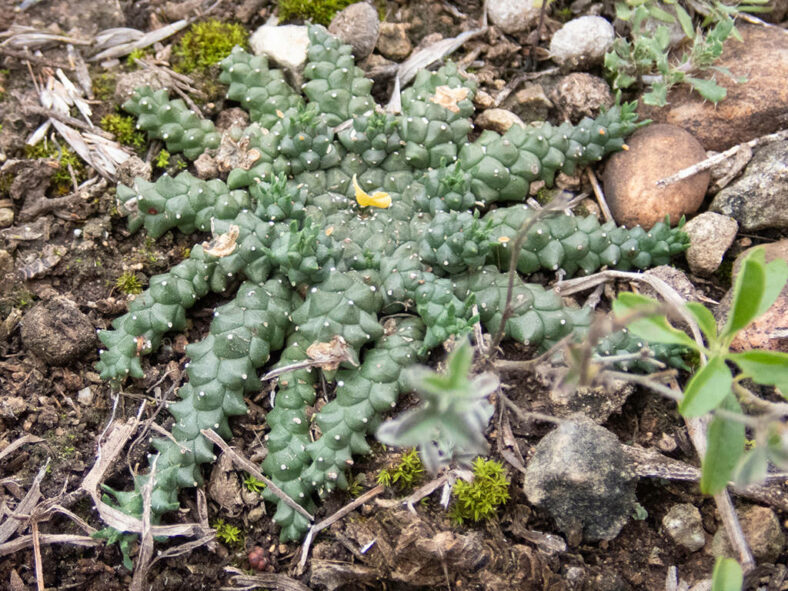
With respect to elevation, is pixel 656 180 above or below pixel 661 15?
below

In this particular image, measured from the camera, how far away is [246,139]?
4035mm

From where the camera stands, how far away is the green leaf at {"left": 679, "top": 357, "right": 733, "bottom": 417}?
7.60 ft

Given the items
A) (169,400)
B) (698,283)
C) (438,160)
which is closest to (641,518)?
(698,283)

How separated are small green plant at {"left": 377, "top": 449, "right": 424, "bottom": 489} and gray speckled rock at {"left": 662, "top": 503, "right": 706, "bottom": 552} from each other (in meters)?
1.20

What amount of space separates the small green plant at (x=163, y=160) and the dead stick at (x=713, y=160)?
303 cm

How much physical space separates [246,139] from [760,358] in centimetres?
299

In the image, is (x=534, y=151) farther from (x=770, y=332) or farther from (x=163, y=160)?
(x=163, y=160)

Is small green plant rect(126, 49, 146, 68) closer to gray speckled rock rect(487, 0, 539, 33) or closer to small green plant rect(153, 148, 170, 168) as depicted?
small green plant rect(153, 148, 170, 168)

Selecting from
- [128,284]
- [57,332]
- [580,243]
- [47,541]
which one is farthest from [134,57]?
[580,243]

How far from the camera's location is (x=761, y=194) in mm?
3811

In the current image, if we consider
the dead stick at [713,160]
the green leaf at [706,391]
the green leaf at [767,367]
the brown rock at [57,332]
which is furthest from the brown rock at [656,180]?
the brown rock at [57,332]

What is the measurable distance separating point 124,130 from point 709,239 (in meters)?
3.67

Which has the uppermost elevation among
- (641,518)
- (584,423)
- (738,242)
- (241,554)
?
(738,242)

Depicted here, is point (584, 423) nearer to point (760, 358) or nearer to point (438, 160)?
point (760, 358)
